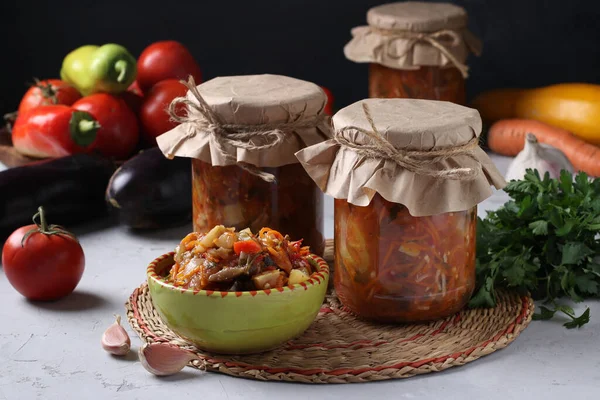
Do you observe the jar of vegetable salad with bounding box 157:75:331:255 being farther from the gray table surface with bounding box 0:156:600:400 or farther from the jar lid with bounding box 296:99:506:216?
the gray table surface with bounding box 0:156:600:400

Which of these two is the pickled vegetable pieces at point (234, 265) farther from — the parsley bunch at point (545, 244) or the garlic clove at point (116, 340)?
the parsley bunch at point (545, 244)

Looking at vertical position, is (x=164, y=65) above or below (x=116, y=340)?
above

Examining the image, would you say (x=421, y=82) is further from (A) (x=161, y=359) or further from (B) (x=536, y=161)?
(A) (x=161, y=359)

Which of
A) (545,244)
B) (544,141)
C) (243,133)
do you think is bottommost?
(544,141)

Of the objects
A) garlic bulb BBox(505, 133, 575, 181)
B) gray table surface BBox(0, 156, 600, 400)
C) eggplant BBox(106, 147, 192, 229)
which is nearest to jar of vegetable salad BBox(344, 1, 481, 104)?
garlic bulb BBox(505, 133, 575, 181)

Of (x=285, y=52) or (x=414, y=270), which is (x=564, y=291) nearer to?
(x=414, y=270)

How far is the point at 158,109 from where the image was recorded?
8.46ft

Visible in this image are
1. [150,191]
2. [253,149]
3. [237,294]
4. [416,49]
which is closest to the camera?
A: [237,294]

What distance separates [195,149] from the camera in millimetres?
1774

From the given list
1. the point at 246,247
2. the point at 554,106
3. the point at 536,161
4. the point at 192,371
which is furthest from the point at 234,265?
the point at 554,106

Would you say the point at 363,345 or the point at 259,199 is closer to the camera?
the point at 363,345

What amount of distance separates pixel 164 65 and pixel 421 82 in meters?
0.74

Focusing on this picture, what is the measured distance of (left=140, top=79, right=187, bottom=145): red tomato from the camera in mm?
2582

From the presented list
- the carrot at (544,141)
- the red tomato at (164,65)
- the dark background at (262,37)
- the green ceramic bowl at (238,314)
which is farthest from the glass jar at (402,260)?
the dark background at (262,37)
